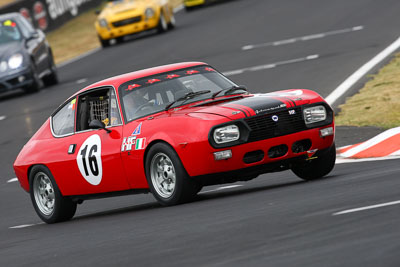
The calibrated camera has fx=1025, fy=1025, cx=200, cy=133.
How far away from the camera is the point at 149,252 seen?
716cm

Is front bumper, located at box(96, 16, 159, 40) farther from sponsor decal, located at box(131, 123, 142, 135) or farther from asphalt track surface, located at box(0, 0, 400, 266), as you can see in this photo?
sponsor decal, located at box(131, 123, 142, 135)

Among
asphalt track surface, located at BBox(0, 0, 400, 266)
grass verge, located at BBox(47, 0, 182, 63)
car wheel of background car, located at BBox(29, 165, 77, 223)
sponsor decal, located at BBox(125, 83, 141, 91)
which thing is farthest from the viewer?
grass verge, located at BBox(47, 0, 182, 63)

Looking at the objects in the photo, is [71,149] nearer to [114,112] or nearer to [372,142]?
[114,112]

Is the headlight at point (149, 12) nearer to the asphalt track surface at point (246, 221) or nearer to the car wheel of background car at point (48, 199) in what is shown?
the asphalt track surface at point (246, 221)

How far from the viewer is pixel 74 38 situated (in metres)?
38.0

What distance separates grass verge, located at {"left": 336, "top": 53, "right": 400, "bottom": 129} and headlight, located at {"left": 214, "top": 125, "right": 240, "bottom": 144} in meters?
4.24

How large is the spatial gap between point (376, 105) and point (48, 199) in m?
5.78

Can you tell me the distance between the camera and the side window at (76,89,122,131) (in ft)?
34.0

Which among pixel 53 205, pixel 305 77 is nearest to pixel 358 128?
pixel 53 205

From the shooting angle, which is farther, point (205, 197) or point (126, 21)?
point (126, 21)

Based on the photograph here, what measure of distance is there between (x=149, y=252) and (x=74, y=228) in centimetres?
276

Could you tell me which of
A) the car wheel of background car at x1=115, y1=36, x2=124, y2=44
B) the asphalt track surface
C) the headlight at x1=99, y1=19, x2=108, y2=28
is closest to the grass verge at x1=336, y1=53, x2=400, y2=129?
the asphalt track surface

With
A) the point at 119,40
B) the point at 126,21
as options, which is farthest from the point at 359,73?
the point at 119,40

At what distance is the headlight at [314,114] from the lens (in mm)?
9529
